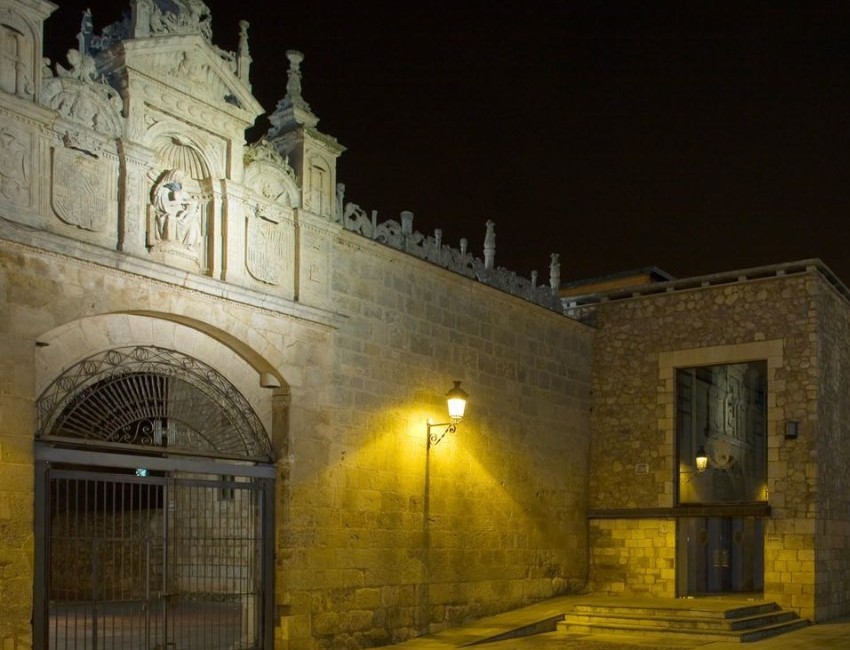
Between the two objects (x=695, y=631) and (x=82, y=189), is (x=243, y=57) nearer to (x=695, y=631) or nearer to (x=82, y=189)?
(x=82, y=189)

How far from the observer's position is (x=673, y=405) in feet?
49.1

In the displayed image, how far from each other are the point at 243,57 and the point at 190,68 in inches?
29.4

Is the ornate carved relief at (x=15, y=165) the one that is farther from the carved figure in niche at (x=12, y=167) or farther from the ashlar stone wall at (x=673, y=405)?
the ashlar stone wall at (x=673, y=405)

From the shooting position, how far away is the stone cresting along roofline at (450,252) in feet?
36.4

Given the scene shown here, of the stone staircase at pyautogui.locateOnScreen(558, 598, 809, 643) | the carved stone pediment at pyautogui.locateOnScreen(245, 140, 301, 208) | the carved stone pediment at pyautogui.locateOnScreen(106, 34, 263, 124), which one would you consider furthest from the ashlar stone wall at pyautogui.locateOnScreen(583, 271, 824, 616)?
the carved stone pediment at pyautogui.locateOnScreen(106, 34, 263, 124)

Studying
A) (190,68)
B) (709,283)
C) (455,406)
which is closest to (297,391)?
(455,406)

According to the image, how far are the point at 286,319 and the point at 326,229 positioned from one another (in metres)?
1.13

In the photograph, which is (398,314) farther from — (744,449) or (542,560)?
(744,449)

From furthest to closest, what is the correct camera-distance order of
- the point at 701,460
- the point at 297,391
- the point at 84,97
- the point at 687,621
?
the point at 701,460 < the point at 687,621 < the point at 297,391 < the point at 84,97

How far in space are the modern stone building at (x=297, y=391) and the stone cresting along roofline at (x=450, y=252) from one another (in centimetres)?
4

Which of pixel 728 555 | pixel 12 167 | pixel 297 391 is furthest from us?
pixel 728 555

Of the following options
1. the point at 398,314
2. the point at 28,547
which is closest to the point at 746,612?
the point at 398,314

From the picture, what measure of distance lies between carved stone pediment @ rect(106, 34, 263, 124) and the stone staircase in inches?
290

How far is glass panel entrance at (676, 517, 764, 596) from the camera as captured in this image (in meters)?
18.3
